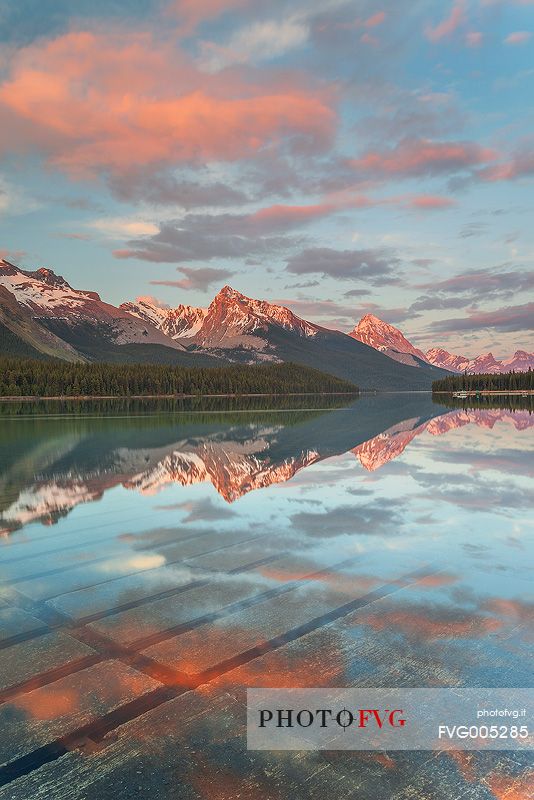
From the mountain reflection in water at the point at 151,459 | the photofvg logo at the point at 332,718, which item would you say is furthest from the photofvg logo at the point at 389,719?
the mountain reflection in water at the point at 151,459

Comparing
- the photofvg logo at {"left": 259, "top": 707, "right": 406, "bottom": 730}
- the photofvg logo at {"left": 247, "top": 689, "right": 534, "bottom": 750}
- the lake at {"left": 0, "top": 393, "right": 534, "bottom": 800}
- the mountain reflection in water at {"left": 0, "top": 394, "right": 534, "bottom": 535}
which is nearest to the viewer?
the lake at {"left": 0, "top": 393, "right": 534, "bottom": 800}

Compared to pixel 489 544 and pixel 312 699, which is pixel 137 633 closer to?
pixel 312 699

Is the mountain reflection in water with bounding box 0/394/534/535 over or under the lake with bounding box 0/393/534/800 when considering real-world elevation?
over

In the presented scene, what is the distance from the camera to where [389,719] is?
27.9 ft

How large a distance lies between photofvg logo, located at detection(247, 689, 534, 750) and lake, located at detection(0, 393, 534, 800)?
23cm

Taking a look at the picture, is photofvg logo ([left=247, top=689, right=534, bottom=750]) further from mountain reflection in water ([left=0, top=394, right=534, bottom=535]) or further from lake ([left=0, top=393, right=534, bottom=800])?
mountain reflection in water ([left=0, top=394, right=534, bottom=535])

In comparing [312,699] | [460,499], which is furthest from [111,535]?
[460,499]

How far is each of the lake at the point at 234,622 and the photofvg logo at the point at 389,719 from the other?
23 cm

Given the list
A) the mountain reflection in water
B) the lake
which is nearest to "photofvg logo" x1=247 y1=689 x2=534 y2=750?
the lake

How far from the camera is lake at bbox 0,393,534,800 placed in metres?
7.40

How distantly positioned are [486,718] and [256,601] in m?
6.20

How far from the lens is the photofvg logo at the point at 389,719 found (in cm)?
798

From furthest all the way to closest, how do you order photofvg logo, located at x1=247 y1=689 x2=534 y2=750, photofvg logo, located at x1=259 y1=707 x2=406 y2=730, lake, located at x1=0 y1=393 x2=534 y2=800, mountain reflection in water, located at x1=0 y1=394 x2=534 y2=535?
mountain reflection in water, located at x1=0 y1=394 x2=534 y2=535
photofvg logo, located at x1=259 y1=707 x2=406 y2=730
photofvg logo, located at x1=247 y1=689 x2=534 y2=750
lake, located at x1=0 y1=393 x2=534 y2=800

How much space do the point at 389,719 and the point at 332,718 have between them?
87 centimetres
